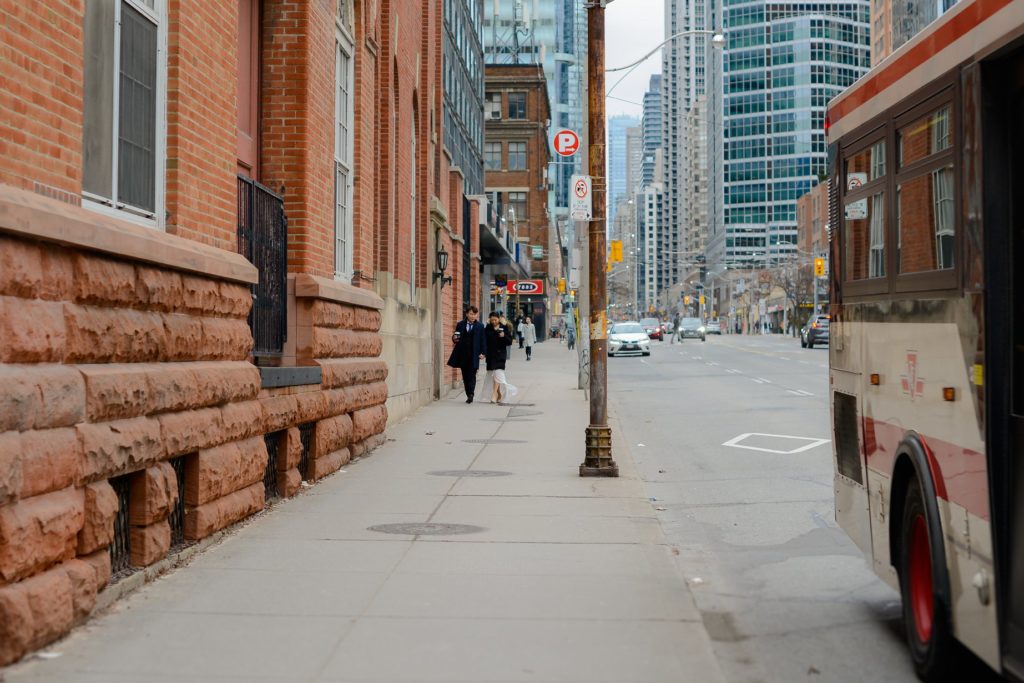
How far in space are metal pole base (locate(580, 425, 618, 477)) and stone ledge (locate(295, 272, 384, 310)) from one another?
3039 millimetres

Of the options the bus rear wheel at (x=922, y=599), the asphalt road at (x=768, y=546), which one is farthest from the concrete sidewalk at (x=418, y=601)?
the bus rear wheel at (x=922, y=599)

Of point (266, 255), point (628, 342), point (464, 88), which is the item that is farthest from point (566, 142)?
point (628, 342)

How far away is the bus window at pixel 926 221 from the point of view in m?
5.50

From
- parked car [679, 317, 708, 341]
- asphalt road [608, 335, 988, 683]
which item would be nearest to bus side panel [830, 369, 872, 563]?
asphalt road [608, 335, 988, 683]

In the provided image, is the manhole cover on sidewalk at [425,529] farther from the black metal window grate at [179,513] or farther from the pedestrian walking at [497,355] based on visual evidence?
the pedestrian walking at [497,355]

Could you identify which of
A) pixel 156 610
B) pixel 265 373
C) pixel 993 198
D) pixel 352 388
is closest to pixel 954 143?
pixel 993 198

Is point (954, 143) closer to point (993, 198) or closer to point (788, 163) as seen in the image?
point (993, 198)

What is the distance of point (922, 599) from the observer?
236 inches

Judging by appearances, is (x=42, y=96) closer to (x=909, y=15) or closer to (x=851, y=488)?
(x=851, y=488)

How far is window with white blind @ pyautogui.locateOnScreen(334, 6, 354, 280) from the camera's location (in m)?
15.2

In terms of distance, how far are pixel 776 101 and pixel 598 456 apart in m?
177

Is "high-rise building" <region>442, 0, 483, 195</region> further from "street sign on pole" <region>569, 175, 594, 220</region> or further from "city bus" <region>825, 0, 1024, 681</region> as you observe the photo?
"city bus" <region>825, 0, 1024, 681</region>

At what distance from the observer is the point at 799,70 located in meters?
178

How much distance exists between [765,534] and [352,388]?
5.41 m
